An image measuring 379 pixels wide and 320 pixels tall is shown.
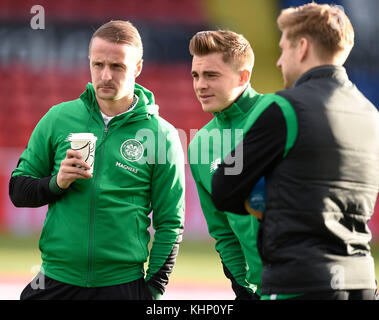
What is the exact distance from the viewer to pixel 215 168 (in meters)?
3.66

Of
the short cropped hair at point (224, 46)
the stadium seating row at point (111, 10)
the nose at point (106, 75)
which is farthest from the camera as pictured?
the stadium seating row at point (111, 10)

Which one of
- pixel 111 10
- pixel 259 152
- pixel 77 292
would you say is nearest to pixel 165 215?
pixel 77 292

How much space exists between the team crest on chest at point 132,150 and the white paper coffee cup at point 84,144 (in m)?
0.35

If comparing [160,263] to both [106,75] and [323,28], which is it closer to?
[106,75]

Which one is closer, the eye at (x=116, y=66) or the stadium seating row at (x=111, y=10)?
the eye at (x=116, y=66)

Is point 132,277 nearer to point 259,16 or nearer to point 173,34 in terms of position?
point 173,34

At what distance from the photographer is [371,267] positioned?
8.83ft

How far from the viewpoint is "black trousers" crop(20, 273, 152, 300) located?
3336 mm

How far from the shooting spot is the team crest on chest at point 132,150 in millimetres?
3502

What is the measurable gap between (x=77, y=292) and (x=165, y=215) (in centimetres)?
62

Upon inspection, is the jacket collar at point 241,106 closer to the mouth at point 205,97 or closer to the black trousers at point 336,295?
the mouth at point 205,97

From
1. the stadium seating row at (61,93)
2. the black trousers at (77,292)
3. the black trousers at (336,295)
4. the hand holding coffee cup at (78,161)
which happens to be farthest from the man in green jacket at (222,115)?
→ the stadium seating row at (61,93)

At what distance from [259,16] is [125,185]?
48.0ft
